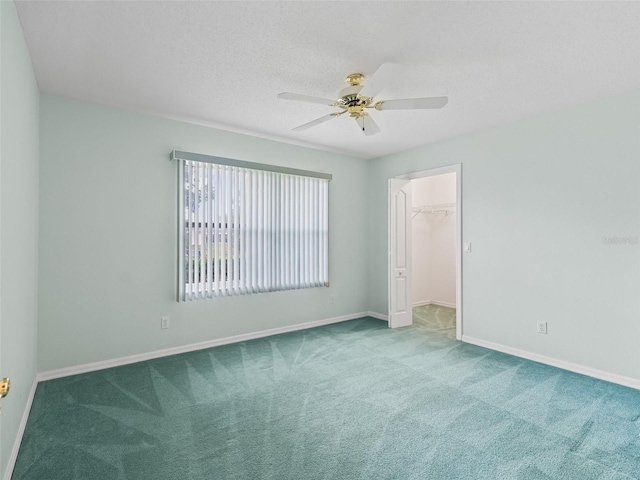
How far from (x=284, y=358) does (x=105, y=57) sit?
3146mm

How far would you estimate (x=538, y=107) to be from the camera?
3.52m

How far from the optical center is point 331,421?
2463 mm

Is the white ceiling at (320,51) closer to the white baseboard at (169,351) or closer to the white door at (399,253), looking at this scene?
the white door at (399,253)

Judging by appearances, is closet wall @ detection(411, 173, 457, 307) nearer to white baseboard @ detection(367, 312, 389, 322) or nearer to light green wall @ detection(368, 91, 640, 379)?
white baseboard @ detection(367, 312, 389, 322)

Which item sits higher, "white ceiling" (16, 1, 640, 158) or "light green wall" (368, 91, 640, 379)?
"white ceiling" (16, 1, 640, 158)

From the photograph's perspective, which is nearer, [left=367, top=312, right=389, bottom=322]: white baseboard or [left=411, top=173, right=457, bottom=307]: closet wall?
[left=367, top=312, right=389, bottom=322]: white baseboard

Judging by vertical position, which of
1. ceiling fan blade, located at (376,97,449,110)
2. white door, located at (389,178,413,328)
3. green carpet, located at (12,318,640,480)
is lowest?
green carpet, located at (12,318,640,480)

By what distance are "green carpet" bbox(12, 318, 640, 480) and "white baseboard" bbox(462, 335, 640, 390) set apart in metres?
0.12

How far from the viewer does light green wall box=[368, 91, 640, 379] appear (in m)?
3.17

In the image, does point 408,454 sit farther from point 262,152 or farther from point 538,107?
point 262,152

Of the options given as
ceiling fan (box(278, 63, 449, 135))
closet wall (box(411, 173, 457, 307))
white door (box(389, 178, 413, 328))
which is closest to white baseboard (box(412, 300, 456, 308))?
closet wall (box(411, 173, 457, 307))

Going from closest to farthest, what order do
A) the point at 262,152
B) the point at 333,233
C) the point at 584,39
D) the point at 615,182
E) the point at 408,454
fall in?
the point at 408,454
the point at 584,39
the point at 615,182
the point at 262,152
the point at 333,233

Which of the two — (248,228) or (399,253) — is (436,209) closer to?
(399,253)

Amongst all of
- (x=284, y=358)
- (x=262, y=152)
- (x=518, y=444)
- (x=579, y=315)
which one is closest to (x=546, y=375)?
(x=579, y=315)
